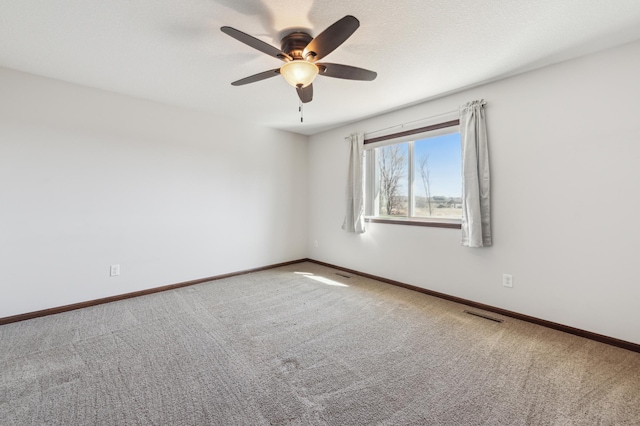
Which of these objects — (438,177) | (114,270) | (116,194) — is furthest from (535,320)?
(116,194)

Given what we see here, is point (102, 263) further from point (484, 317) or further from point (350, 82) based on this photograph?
point (484, 317)

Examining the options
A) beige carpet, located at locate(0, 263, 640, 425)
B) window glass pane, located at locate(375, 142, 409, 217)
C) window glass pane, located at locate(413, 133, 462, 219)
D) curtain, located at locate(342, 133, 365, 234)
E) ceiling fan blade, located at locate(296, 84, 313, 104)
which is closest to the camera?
beige carpet, located at locate(0, 263, 640, 425)

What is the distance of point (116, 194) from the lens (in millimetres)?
3129

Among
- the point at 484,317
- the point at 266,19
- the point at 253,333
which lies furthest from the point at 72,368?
the point at 484,317

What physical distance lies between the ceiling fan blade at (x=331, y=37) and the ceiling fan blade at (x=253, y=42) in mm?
172

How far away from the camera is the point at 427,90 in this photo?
118 inches

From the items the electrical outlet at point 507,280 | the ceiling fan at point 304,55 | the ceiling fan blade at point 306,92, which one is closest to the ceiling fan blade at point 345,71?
the ceiling fan at point 304,55

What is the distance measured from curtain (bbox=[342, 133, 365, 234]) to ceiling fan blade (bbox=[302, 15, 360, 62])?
2.25 metres

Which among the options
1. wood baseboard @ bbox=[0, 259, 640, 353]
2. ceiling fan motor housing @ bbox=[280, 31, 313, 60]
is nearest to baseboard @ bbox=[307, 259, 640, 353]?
wood baseboard @ bbox=[0, 259, 640, 353]

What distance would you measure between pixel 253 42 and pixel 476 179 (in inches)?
97.4

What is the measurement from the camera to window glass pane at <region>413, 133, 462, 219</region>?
3252 millimetres

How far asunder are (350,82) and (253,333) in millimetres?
2602

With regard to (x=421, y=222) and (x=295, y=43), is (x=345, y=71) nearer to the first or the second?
(x=295, y=43)

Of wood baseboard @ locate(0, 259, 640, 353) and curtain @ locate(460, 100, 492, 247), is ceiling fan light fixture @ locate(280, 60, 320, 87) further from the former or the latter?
wood baseboard @ locate(0, 259, 640, 353)
